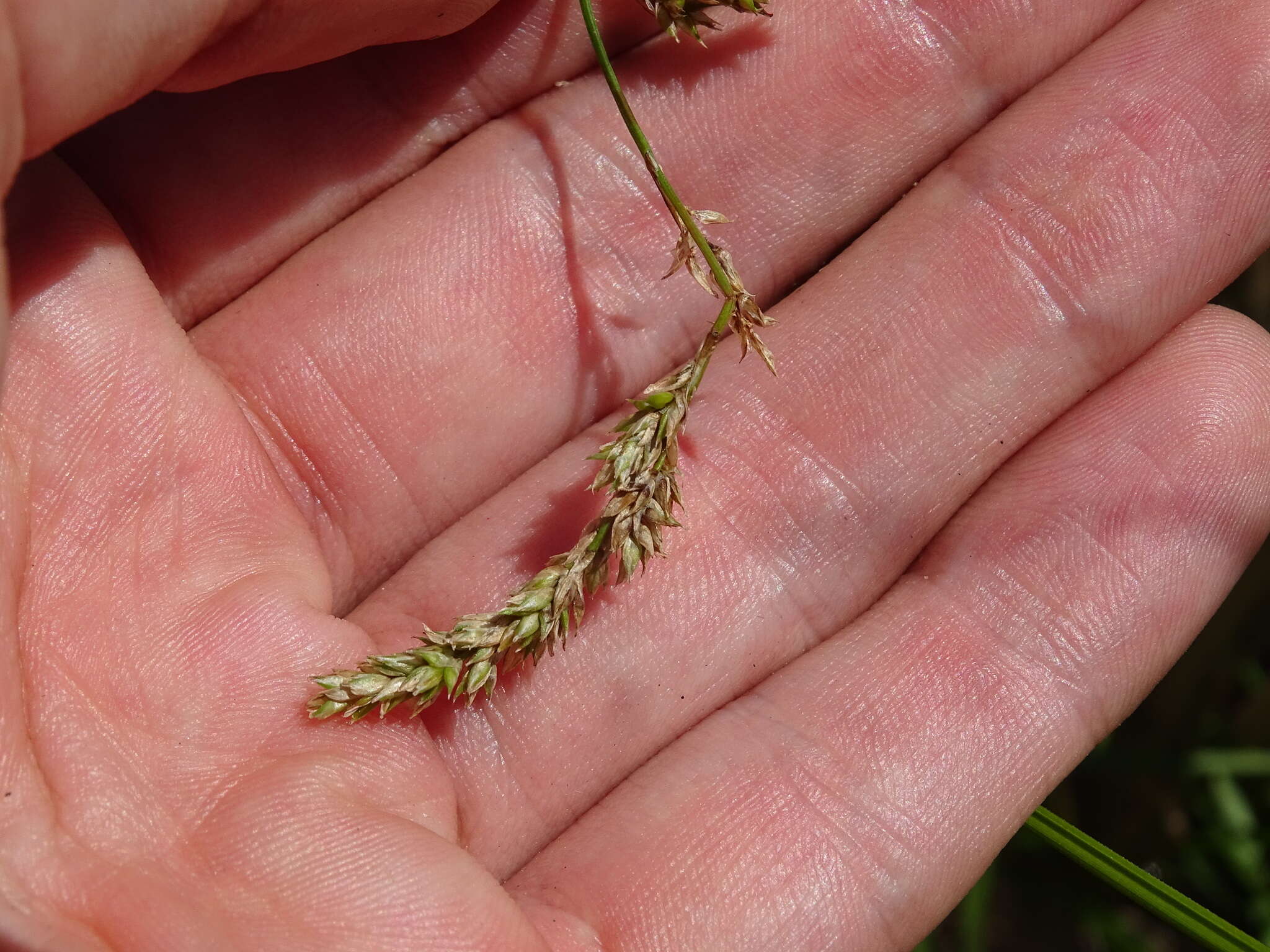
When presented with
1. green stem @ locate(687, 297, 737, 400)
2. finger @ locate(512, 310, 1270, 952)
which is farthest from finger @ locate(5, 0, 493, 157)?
finger @ locate(512, 310, 1270, 952)

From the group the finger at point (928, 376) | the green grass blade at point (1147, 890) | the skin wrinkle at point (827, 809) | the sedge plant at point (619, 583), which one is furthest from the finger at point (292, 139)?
the green grass blade at point (1147, 890)

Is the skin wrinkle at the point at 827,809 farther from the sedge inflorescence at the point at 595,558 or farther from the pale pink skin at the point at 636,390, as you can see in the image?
the sedge inflorescence at the point at 595,558

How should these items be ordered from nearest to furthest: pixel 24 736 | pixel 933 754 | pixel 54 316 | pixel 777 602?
pixel 24 736 < pixel 54 316 < pixel 933 754 < pixel 777 602

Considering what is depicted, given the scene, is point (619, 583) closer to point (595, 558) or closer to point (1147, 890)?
point (595, 558)

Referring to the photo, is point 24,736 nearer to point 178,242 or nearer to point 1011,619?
point 178,242

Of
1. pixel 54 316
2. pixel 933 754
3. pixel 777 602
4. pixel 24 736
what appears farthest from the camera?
pixel 777 602

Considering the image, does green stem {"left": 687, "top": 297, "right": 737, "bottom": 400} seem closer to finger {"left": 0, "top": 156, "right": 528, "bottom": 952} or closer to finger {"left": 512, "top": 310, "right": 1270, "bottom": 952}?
finger {"left": 512, "top": 310, "right": 1270, "bottom": 952}

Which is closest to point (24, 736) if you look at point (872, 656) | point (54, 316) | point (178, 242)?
point (54, 316)
